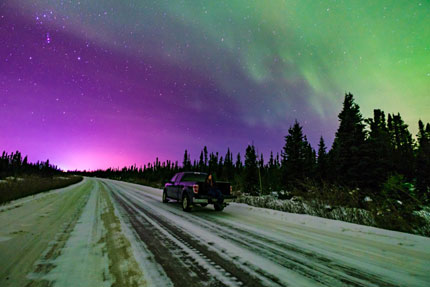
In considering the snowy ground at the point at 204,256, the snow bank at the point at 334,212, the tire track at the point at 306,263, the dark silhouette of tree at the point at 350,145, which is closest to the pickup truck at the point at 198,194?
the snow bank at the point at 334,212

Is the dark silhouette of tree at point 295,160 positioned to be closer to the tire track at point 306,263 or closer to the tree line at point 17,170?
the tire track at point 306,263

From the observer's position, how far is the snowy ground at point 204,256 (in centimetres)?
243

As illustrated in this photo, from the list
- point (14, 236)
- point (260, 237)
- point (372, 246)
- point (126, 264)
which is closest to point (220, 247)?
point (260, 237)

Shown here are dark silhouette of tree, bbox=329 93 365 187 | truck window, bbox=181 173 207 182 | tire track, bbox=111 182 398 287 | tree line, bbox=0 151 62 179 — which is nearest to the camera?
tire track, bbox=111 182 398 287

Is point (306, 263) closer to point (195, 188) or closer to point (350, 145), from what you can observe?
point (195, 188)

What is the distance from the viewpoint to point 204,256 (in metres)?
3.22

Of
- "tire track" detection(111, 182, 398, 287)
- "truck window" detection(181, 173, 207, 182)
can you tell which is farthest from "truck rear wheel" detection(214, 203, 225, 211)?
"tire track" detection(111, 182, 398, 287)

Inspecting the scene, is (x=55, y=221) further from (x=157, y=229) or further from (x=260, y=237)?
(x=260, y=237)

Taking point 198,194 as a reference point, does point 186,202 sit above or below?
below

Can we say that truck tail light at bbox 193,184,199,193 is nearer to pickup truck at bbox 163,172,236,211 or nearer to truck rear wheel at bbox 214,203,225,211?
pickup truck at bbox 163,172,236,211

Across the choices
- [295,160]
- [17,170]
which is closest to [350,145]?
[295,160]

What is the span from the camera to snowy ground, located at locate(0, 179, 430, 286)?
2.43 meters

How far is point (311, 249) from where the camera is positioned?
3711 millimetres

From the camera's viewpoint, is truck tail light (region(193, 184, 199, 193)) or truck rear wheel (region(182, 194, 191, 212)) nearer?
truck tail light (region(193, 184, 199, 193))
